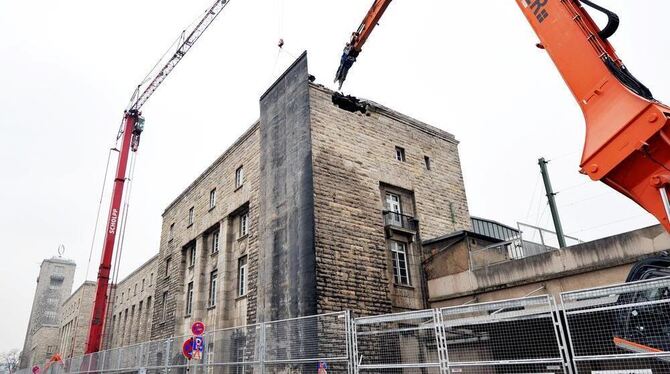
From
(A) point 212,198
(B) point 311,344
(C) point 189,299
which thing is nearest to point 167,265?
(C) point 189,299

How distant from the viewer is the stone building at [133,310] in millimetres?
40062

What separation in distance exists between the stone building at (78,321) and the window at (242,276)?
43.4 metres

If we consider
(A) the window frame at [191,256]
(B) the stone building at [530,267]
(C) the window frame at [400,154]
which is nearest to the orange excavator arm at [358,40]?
(C) the window frame at [400,154]

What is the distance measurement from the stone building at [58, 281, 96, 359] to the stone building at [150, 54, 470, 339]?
141ft

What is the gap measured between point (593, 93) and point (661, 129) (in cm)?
116

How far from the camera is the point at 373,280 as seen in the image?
16062 millimetres

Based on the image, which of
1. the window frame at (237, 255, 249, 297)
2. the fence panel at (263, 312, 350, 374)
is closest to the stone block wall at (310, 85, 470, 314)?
the fence panel at (263, 312, 350, 374)

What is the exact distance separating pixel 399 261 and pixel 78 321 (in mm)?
58111

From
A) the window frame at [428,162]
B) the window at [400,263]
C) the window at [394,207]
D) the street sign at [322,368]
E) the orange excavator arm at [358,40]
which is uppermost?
the orange excavator arm at [358,40]

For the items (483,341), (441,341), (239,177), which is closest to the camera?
(441,341)

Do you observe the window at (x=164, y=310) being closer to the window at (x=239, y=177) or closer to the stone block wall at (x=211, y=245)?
the stone block wall at (x=211, y=245)

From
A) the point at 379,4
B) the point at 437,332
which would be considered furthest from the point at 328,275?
the point at 379,4

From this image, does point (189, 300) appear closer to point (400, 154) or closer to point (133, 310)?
point (400, 154)

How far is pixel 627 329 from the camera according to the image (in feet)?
21.4
